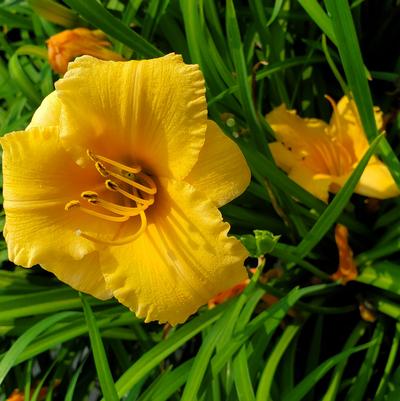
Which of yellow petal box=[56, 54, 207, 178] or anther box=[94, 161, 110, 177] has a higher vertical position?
yellow petal box=[56, 54, 207, 178]

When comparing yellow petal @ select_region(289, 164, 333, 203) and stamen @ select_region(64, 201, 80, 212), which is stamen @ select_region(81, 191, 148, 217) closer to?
stamen @ select_region(64, 201, 80, 212)

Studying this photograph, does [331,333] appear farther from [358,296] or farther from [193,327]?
[193,327]

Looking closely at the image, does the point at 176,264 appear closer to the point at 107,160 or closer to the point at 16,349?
the point at 107,160

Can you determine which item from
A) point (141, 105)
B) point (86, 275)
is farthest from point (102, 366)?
point (141, 105)

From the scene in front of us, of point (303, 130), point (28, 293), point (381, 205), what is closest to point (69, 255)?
point (28, 293)

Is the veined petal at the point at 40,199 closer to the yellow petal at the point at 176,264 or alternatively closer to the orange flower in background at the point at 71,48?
the yellow petal at the point at 176,264

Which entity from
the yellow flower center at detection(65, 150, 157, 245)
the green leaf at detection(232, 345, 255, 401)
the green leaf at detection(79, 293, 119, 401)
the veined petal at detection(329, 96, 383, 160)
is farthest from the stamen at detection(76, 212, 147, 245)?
the veined petal at detection(329, 96, 383, 160)
